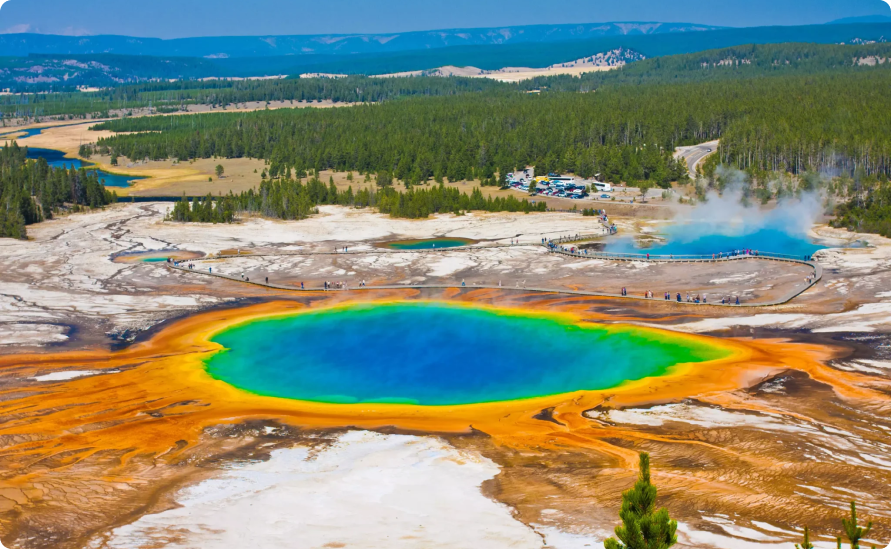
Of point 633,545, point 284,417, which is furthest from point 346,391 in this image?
point 633,545

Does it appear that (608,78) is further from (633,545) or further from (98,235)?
(633,545)

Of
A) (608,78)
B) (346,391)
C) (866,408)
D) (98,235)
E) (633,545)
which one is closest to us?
(633,545)

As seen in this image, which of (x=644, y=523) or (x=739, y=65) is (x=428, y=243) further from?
(x=739, y=65)

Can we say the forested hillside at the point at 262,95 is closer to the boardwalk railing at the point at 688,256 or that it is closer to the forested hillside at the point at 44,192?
the forested hillside at the point at 44,192

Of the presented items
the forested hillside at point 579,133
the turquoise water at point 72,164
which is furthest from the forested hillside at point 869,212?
the turquoise water at point 72,164

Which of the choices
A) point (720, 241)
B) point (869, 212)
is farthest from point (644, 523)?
point (869, 212)
